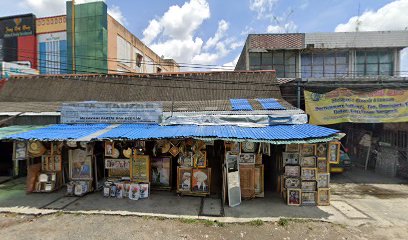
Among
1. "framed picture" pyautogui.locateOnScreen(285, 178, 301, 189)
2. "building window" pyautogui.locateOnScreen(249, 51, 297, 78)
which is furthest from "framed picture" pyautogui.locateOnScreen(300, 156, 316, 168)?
"building window" pyautogui.locateOnScreen(249, 51, 297, 78)

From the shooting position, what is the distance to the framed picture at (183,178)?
8.96 meters

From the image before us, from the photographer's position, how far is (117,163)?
30.2 feet

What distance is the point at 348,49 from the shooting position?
57.4 ft

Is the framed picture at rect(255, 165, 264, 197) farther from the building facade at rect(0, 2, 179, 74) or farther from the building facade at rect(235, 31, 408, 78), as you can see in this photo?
the building facade at rect(0, 2, 179, 74)

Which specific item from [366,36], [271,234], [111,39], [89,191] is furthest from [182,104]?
[366,36]

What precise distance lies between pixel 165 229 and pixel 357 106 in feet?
35.9

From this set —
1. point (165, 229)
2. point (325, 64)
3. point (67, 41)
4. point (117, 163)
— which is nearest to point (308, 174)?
point (165, 229)

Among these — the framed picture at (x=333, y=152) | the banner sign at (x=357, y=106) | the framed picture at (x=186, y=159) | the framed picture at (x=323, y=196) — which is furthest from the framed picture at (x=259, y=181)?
the banner sign at (x=357, y=106)

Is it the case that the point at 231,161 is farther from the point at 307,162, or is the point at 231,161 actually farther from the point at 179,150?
the point at 307,162

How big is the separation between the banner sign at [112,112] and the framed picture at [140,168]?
1.78m

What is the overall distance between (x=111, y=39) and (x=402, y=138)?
2344cm

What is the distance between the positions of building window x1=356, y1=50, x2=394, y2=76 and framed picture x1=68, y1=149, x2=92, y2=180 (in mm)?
19918

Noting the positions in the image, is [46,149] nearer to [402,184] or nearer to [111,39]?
[111,39]

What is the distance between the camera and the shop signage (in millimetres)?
21094
